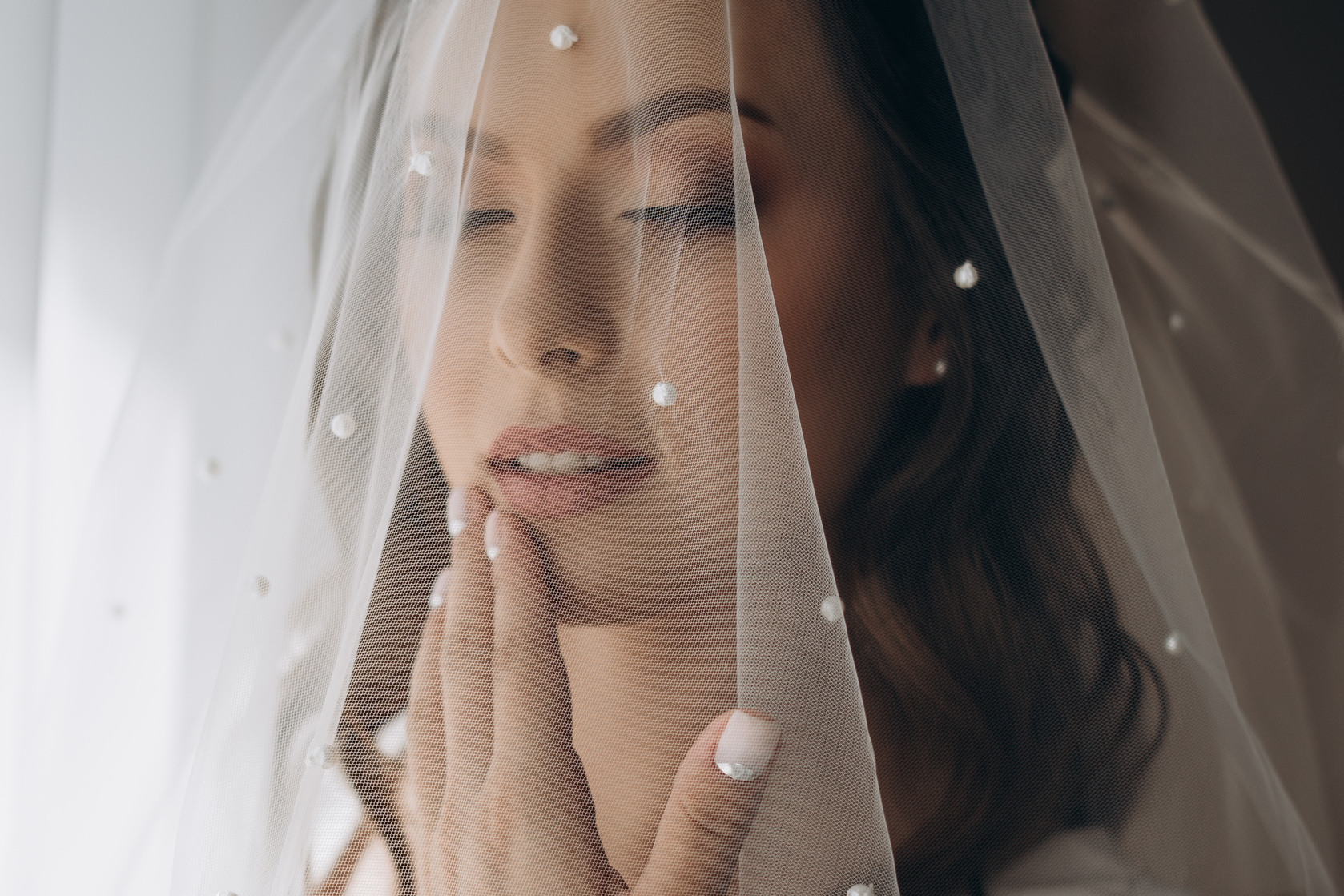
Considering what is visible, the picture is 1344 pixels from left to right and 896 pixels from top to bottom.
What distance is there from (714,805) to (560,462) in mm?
223

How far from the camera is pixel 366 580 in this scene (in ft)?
1.67

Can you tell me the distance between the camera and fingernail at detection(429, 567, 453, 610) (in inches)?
22.4

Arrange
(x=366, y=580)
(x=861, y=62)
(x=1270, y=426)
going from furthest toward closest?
(x=1270, y=426)
(x=861, y=62)
(x=366, y=580)

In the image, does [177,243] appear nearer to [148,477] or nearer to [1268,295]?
[148,477]

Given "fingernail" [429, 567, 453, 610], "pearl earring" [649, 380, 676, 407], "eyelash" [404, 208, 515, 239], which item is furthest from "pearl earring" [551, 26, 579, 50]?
"fingernail" [429, 567, 453, 610]

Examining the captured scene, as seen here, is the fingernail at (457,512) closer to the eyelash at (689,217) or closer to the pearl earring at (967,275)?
the eyelash at (689,217)

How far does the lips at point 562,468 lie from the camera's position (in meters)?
0.53

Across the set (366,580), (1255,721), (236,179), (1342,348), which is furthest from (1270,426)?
(236,179)

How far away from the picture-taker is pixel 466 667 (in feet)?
1.76

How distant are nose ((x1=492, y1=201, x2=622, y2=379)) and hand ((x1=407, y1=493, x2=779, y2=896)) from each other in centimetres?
12

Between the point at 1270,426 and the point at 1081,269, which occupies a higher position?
the point at 1081,269

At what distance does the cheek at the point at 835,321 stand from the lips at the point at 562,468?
142 mm

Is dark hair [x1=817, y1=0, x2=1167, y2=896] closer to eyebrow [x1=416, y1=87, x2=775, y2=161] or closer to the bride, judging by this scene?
the bride

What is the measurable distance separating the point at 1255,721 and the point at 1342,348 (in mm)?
356
